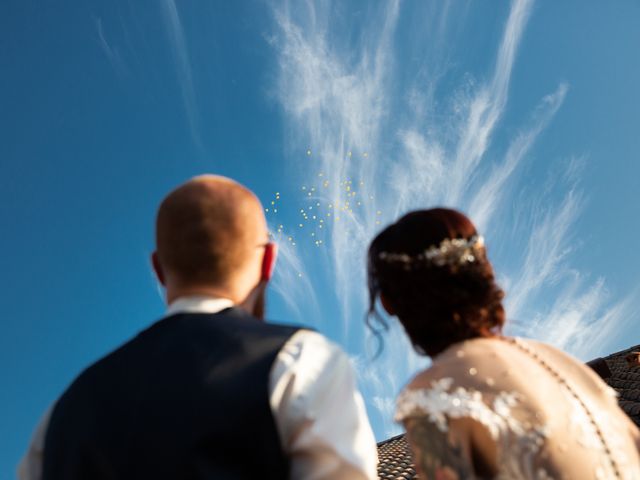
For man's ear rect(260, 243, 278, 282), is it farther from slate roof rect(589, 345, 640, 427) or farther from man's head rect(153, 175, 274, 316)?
slate roof rect(589, 345, 640, 427)

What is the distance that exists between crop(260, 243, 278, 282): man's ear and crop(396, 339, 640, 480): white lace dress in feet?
2.05

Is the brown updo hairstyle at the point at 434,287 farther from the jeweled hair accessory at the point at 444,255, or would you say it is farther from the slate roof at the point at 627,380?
the slate roof at the point at 627,380

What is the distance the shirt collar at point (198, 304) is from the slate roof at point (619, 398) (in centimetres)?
680

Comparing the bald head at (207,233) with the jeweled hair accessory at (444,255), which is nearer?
the bald head at (207,233)

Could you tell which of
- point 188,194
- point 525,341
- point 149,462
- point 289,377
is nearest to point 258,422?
point 289,377

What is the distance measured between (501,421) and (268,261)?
3.01 feet

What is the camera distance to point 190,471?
1418 mm

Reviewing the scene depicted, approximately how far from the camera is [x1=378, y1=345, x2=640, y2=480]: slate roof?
7.95 metres

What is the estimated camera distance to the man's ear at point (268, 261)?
1996mm

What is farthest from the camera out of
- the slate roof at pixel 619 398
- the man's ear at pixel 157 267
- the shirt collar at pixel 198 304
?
the slate roof at pixel 619 398

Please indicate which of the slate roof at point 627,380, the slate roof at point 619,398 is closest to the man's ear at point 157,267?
the slate roof at point 619,398

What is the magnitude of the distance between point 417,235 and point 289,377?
890mm

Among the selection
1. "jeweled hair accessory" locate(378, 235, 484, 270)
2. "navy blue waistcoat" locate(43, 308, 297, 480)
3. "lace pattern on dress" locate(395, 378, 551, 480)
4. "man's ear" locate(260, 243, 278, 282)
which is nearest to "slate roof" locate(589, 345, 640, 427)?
"jeweled hair accessory" locate(378, 235, 484, 270)

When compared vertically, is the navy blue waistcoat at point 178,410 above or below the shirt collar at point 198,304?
below
